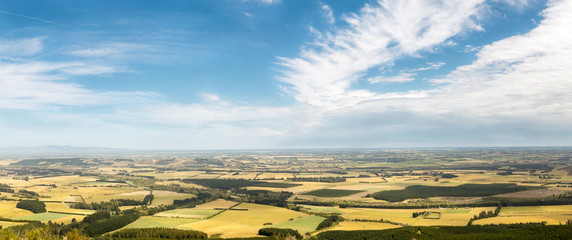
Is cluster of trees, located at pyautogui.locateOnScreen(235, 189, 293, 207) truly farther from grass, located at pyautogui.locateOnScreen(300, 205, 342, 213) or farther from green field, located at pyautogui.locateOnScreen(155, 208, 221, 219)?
green field, located at pyautogui.locateOnScreen(155, 208, 221, 219)

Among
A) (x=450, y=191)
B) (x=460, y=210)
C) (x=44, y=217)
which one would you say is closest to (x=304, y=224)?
(x=460, y=210)

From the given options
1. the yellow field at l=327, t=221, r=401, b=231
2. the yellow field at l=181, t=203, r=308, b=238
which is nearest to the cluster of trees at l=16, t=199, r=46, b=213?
the yellow field at l=181, t=203, r=308, b=238

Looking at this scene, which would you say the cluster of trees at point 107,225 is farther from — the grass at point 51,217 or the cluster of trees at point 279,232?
the cluster of trees at point 279,232

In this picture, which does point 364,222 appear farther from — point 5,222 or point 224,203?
point 5,222

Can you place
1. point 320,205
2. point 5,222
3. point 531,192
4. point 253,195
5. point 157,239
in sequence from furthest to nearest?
1. point 253,195
2. point 531,192
3. point 320,205
4. point 5,222
5. point 157,239

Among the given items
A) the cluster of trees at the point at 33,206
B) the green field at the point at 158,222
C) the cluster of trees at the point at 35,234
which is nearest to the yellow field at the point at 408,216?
the green field at the point at 158,222

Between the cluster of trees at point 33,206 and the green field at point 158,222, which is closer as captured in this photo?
the green field at point 158,222

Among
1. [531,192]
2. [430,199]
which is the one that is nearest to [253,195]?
[430,199]
